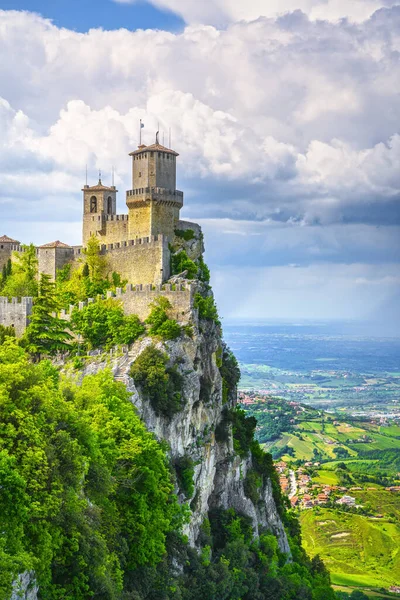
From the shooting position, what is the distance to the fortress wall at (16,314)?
53.6 m

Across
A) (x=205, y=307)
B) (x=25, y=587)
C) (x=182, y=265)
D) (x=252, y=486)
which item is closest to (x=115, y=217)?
(x=182, y=265)

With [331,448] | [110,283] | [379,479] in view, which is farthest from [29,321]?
[331,448]

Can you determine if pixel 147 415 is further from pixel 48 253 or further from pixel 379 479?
pixel 379 479

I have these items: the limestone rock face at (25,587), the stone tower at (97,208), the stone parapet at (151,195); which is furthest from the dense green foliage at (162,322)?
the limestone rock face at (25,587)

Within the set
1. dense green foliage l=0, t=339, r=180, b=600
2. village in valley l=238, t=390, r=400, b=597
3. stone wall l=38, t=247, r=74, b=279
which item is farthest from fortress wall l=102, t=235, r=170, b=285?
village in valley l=238, t=390, r=400, b=597

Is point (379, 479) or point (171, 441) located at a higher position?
point (171, 441)

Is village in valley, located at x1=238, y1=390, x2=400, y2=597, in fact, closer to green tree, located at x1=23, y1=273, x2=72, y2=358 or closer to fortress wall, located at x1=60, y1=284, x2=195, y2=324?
fortress wall, located at x1=60, y1=284, x2=195, y2=324

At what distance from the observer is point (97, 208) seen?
64.0 metres

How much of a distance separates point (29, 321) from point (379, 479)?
105 m

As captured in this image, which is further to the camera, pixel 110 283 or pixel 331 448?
pixel 331 448

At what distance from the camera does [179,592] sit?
39938 millimetres

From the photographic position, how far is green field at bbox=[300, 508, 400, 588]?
9669 cm

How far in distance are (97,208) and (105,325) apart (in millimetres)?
14260

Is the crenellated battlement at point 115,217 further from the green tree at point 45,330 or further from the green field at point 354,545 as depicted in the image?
the green field at point 354,545
